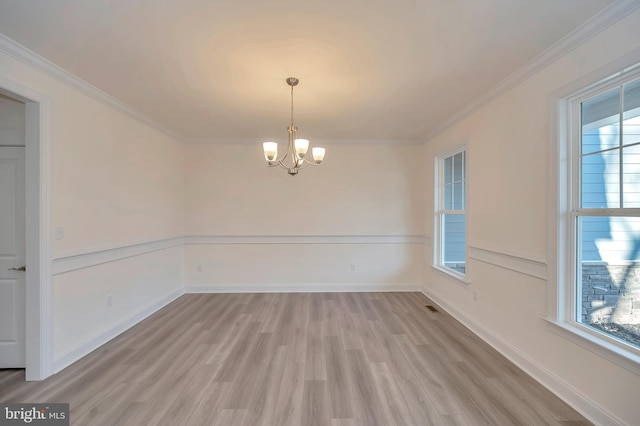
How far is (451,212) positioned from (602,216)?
1994 millimetres

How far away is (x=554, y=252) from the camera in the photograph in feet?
6.77

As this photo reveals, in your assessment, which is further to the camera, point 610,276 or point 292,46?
point 292,46

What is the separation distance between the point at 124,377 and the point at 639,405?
3558mm

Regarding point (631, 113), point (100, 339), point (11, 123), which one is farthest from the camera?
point (100, 339)

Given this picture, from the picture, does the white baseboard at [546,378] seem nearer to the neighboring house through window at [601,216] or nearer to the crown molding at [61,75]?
the neighboring house through window at [601,216]

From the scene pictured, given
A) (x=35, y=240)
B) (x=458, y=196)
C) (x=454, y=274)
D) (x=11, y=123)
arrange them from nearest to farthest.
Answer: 1. (x=35, y=240)
2. (x=11, y=123)
3. (x=454, y=274)
4. (x=458, y=196)

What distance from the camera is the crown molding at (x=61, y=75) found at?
6.47 feet

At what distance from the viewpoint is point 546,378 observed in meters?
2.11

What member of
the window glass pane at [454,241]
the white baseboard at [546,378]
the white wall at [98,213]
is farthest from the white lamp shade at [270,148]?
the white baseboard at [546,378]

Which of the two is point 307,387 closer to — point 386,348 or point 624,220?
point 386,348

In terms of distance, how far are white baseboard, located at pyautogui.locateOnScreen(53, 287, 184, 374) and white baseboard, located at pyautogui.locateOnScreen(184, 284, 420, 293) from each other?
755 millimetres

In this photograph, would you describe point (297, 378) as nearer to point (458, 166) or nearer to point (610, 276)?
point (610, 276)

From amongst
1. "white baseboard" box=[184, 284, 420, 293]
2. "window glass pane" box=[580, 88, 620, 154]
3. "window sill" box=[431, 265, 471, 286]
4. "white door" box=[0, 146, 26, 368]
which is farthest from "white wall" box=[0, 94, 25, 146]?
"window sill" box=[431, 265, 471, 286]

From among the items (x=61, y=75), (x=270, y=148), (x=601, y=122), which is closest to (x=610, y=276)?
(x=601, y=122)
